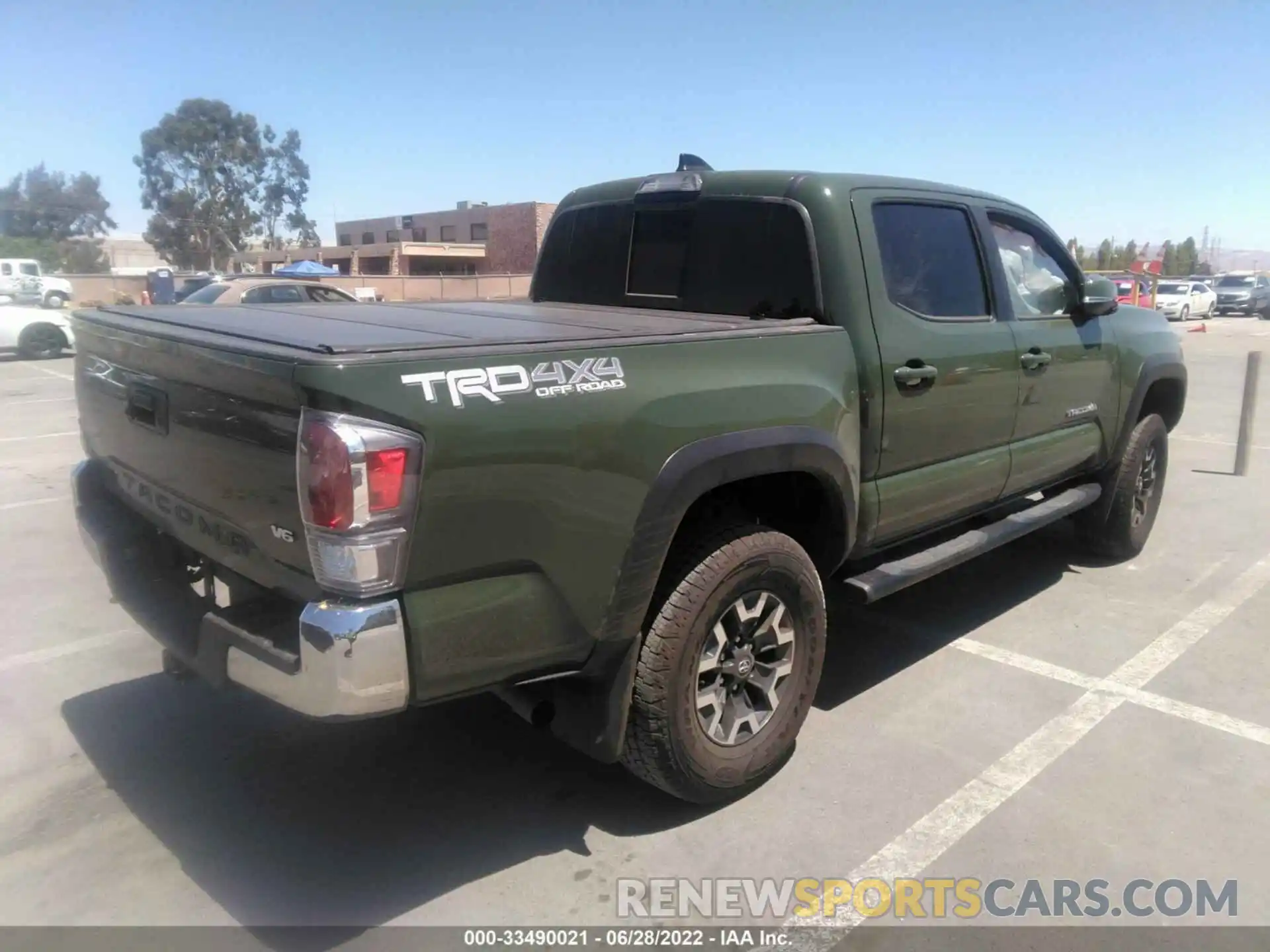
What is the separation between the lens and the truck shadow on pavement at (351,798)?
2.87 metres

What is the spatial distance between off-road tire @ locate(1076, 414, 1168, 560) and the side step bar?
1.29 ft

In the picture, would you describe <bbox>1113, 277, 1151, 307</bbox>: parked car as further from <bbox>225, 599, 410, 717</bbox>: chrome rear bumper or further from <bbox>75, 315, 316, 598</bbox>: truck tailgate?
<bbox>225, 599, 410, 717</bbox>: chrome rear bumper

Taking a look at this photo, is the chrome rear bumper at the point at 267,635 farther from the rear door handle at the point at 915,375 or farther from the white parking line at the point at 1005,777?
the rear door handle at the point at 915,375

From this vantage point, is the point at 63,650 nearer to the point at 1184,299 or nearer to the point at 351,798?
the point at 351,798

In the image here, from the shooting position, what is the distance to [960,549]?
4164 mm

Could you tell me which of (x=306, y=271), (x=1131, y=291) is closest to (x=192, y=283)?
(x=306, y=271)

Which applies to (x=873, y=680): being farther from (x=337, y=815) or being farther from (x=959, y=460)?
(x=337, y=815)

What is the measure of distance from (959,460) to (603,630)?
2.06 metres

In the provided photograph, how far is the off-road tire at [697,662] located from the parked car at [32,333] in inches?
743

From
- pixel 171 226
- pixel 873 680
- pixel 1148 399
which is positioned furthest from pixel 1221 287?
pixel 171 226

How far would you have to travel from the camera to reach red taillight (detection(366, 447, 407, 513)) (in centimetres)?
225

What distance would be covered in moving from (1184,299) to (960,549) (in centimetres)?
3738

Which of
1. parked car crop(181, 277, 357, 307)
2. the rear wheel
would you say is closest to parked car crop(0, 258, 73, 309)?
the rear wheel

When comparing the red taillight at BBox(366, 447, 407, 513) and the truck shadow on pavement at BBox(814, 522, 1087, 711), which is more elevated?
the red taillight at BBox(366, 447, 407, 513)
